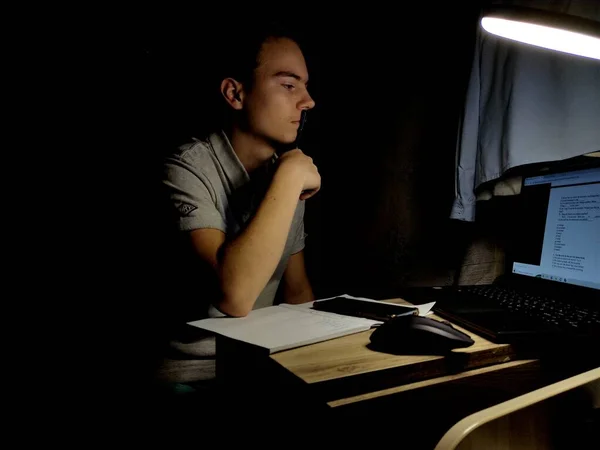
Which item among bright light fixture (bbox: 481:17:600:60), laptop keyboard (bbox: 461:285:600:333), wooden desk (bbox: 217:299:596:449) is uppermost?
bright light fixture (bbox: 481:17:600:60)

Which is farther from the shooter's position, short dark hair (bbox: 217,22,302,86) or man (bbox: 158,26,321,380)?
short dark hair (bbox: 217,22,302,86)

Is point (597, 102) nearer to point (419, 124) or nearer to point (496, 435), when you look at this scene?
point (419, 124)

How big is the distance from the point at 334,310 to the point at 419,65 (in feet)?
3.93

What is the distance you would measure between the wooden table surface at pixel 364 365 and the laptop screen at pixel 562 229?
0.45m

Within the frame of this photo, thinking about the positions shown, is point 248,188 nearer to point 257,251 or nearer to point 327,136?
point 257,251

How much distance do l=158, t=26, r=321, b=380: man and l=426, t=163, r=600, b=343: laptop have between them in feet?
1.41

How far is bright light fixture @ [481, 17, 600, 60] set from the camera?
0.77 meters

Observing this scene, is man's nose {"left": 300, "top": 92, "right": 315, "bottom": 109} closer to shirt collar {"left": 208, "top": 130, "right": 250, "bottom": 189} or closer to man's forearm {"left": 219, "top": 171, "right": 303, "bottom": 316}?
shirt collar {"left": 208, "top": 130, "right": 250, "bottom": 189}

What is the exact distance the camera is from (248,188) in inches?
52.2

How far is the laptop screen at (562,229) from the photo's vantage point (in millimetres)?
938

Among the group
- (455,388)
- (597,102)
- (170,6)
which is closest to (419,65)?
(597,102)

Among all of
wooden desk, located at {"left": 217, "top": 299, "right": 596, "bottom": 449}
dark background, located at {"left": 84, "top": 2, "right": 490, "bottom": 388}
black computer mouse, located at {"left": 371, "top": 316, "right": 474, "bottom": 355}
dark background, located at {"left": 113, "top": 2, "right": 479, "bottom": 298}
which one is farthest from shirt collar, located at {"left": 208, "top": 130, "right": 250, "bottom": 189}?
black computer mouse, located at {"left": 371, "top": 316, "right": 474, "bottom": 355}

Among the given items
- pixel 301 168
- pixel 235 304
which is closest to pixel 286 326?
pixel 235 304

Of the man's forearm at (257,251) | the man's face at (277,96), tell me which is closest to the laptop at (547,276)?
the man's forearm at (257,251)
